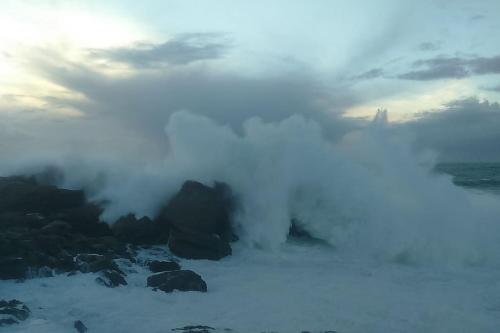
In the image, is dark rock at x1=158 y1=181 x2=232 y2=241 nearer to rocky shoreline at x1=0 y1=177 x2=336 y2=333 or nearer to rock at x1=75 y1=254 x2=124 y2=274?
rocky shoreline at x1=0 y1=177 x2=336 y2=333

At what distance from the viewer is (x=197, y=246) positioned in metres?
14.5

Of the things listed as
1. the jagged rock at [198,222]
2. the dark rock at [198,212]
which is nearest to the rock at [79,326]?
the jagged rock at [198,222]

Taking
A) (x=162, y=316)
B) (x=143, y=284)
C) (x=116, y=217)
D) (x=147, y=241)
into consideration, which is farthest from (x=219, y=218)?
(x=162, y=316)

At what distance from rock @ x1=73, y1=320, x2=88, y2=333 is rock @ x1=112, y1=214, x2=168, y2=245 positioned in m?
6.54

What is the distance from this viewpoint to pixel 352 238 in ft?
53.4

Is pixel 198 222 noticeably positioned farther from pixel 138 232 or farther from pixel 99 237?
pixel 99 237

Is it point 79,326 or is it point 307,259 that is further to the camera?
point 307,259

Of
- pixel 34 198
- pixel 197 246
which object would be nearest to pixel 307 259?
pixel 197 246

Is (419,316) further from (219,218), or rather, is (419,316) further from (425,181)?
(425,181)

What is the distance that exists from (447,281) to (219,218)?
6.64m

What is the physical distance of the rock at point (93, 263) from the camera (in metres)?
12.0

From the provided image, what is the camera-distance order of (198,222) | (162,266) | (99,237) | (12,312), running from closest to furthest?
1. (12,312)
2. (162,266)
3. (99,237)
4. (198,222)

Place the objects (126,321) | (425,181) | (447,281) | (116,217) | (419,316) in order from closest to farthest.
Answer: (126,321) < (419,316) < (447,281) < (116,217) < (425,181)

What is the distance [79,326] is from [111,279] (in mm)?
2546
